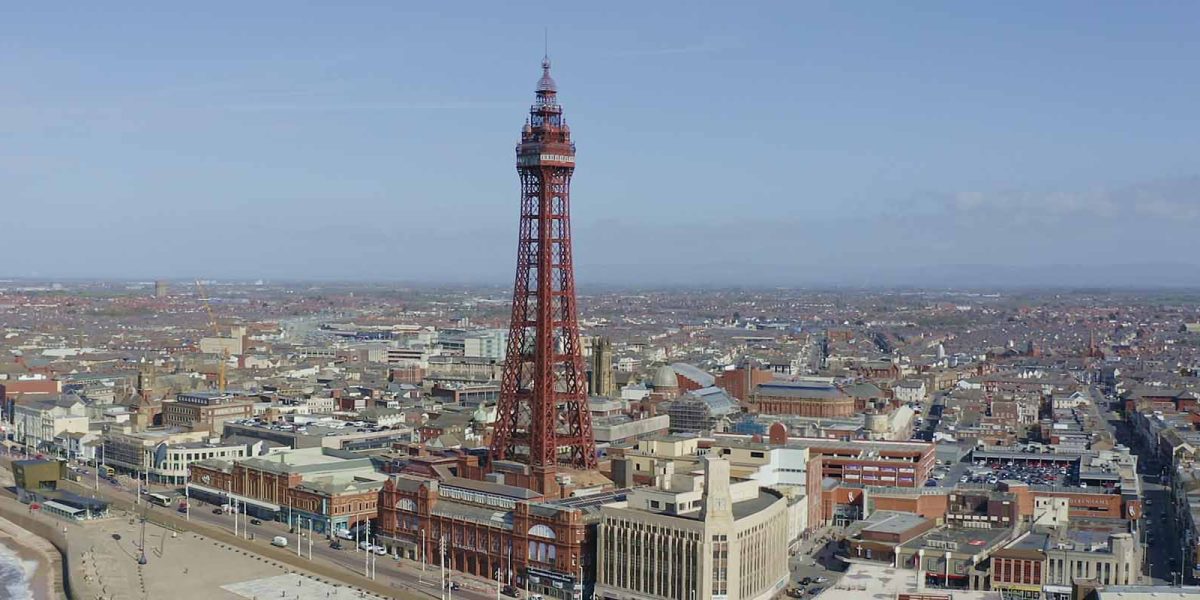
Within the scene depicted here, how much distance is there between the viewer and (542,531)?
6919 centimetres

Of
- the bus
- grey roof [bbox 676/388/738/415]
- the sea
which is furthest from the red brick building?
grey roof [bbox 676/388/738/415]

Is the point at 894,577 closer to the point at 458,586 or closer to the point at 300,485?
the point at 458,586

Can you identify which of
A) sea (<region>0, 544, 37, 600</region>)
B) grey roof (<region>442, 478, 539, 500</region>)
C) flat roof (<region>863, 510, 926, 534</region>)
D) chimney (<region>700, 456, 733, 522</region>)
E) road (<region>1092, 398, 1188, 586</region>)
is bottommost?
sea (<region>0, 544, 37, 600</region>)

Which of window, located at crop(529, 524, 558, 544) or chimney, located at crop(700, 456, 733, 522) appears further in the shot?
window, located at crop(529, 524, 558, 544)

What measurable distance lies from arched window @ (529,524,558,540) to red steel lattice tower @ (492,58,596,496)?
1037 centimetres

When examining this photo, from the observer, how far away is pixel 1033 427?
128 metres

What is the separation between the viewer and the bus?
93.2m

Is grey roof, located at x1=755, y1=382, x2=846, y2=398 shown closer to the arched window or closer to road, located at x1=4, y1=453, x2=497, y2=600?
road, located at x1=4, y1=453, x2=497, y2=600

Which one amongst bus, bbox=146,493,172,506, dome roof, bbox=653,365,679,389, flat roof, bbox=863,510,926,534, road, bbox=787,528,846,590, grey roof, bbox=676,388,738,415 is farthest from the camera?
dome roof, bbox=653,365,679,389

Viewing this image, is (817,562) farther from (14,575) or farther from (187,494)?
(14,575)

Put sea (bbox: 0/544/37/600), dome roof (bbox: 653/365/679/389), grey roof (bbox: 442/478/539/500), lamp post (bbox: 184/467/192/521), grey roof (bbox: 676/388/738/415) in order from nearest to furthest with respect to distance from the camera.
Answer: sea (bbox: 0/544/37/600), grey roof (bbox: 442/478/539/500), lamp post (bbox: 184/467/192/521), grey roof (bbox: 676/388/738/415), dome roof (bbox: 653/365/679/389)

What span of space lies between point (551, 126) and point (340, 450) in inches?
1277

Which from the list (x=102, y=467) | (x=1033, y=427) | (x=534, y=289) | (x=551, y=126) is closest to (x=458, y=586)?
(x=534, y=289)

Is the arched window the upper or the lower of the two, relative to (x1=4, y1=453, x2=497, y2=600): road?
upper
